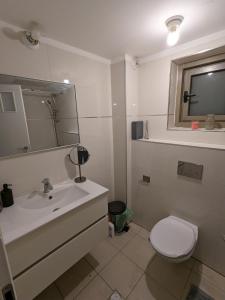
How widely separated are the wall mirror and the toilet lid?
1.19 meters

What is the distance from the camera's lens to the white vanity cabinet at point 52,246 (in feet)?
2.92

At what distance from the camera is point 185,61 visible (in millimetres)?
1553

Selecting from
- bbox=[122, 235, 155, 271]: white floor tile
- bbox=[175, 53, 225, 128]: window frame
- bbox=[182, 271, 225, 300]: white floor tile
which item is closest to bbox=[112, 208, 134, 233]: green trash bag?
bbox=[122, 235, 155, 271]: white floor tile

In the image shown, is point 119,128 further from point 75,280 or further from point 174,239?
point 75,280

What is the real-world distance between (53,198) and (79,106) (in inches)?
36.7

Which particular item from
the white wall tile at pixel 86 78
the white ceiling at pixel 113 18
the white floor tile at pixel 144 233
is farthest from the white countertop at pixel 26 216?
the white ceiling at pixel 113 18

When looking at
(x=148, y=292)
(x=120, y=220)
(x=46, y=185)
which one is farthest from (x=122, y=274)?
(x=46, y=185)

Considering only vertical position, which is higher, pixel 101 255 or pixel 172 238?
pixel 172 238

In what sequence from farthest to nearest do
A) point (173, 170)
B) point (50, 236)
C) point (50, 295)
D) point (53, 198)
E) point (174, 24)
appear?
point (173, 170) → point (53, 198) → point (50, 295) → point (174, 24) → point (50, 236)

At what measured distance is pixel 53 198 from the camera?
53.1 inches

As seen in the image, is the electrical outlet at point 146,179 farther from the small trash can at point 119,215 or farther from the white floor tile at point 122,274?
the white floor tile at point 122,274

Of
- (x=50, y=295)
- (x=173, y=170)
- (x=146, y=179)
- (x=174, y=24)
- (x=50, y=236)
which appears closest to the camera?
(x=50, y=236)

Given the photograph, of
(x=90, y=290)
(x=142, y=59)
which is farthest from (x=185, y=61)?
(x=90, y=290)

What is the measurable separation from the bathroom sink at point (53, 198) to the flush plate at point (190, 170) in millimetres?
924
